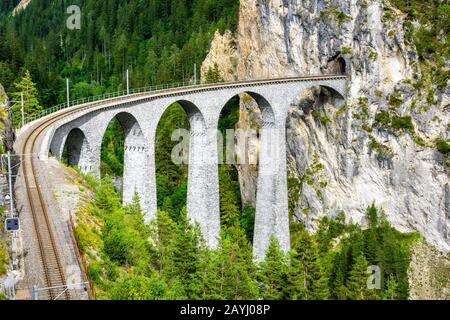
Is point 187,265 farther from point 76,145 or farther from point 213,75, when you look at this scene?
point 213,75

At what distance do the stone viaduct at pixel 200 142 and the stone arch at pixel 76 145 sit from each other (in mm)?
71

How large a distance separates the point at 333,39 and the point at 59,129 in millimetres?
34442

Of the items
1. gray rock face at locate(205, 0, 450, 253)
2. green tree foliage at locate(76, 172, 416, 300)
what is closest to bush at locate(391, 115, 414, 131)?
gray rock face at locate(205, 0, 450, 253)

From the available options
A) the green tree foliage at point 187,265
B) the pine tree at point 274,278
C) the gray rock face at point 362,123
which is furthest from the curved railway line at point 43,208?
the gray rock face at point 362,123

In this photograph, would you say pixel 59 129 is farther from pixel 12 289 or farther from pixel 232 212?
pixel 232 212

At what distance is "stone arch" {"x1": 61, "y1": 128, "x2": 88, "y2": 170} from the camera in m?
38.8

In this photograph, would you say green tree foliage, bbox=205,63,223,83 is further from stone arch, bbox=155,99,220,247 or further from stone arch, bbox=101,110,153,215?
stone arch, bbox=101,110,153,215

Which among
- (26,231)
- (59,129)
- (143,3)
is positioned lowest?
(26,231)

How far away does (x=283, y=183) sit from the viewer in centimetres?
5559

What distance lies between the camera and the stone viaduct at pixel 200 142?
39.2 m

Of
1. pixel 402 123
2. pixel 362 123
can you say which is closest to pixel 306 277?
pixel 402 123

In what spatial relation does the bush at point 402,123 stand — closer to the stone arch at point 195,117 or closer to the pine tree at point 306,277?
the stone arch at point 195,117

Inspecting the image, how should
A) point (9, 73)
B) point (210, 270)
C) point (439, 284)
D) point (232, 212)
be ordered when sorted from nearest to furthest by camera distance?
point (210, 270)
point (439, 284)
point (232, 212)
point (9, 73)

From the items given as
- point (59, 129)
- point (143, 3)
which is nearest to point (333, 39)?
point (59, 129)
